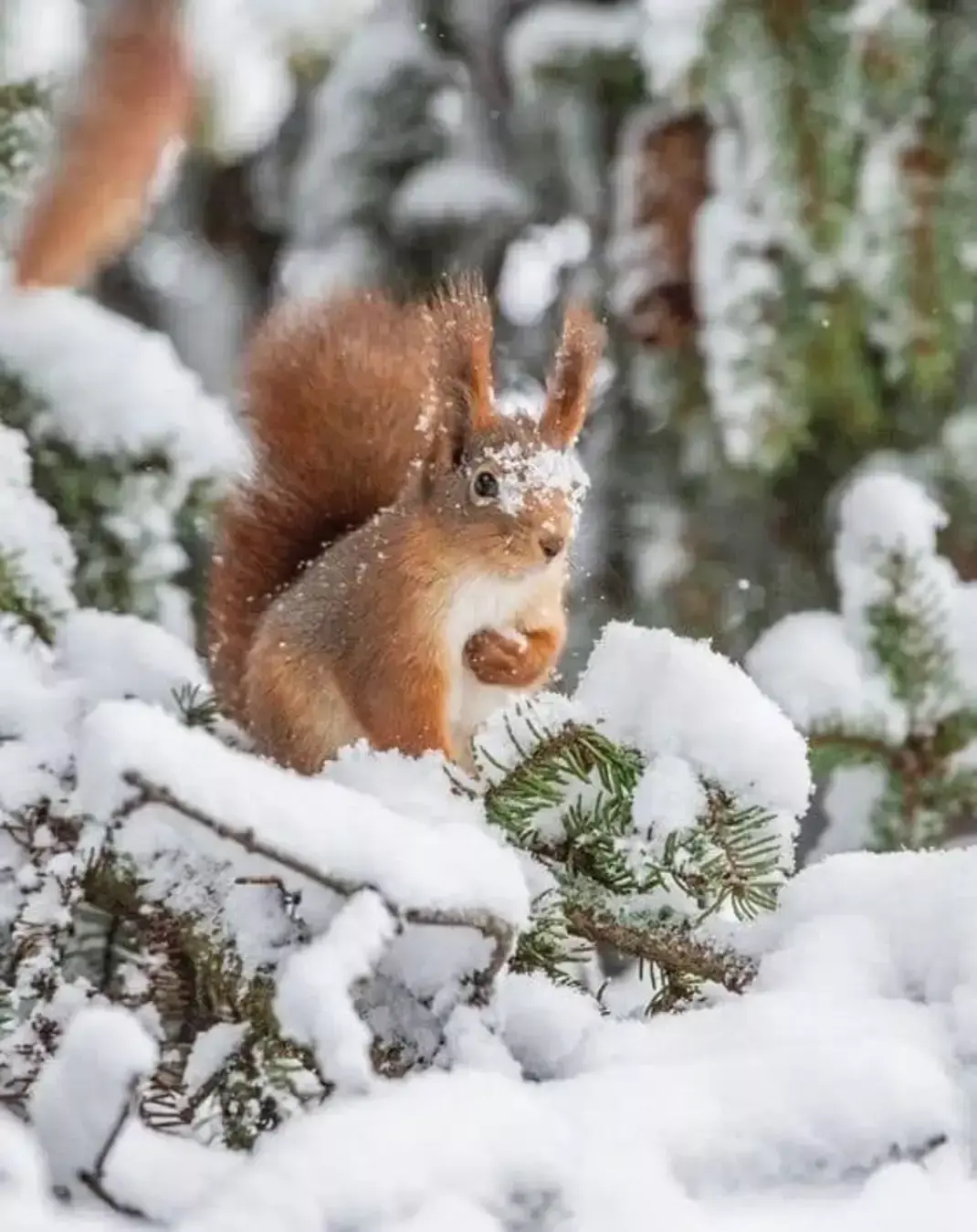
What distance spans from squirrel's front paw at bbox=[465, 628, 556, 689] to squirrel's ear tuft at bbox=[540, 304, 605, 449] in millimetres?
79

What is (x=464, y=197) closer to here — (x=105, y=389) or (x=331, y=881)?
(x=105, y=389)

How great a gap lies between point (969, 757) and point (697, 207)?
2.06 ft

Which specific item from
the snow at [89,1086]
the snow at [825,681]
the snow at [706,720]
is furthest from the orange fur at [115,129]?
the snow at [825,681]

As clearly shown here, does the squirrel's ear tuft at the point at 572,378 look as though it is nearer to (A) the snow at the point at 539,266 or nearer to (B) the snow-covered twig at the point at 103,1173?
(B) the snow-covered twig at the point at 103,1173

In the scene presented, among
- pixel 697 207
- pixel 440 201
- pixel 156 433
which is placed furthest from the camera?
pixel 440 201

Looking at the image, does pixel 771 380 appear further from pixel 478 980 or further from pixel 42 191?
pixel 478 980

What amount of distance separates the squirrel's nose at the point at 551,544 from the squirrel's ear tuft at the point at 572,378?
42 millimetres

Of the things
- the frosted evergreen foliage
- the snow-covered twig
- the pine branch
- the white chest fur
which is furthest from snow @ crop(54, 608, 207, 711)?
the frosted evergreen foliage

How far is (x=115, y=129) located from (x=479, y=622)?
0.76 ft

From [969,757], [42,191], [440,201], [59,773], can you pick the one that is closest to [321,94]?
[440,201]

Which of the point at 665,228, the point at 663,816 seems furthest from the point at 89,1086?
the point at 665,228

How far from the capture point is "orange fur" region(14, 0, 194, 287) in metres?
0.64

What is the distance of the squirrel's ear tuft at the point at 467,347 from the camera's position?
0.70 metres

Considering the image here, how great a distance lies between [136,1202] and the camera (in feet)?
1.34
